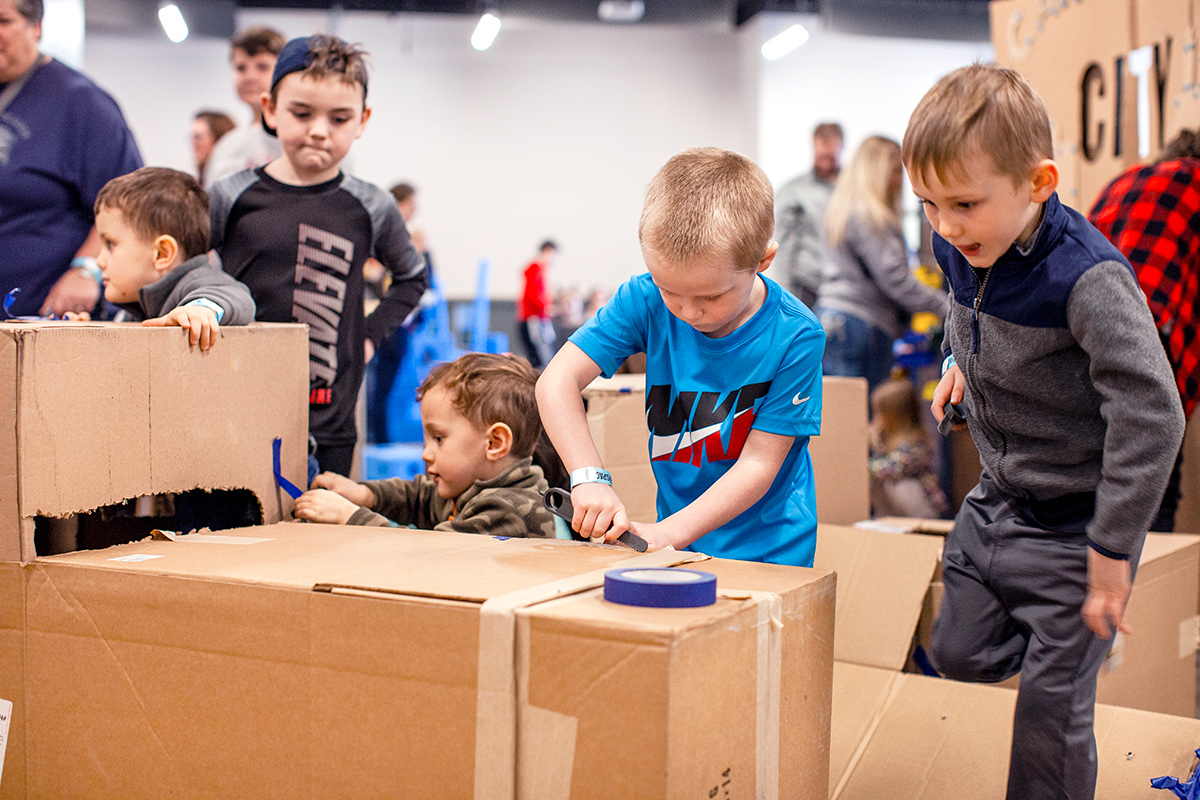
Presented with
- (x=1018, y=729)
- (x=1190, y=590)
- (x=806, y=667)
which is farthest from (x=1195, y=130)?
(x=806, y=667)

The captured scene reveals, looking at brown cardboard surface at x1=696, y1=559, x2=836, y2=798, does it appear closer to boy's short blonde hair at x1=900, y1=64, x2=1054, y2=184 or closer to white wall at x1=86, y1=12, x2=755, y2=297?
boy's short blonde hair at x1=900, y1=64, x2=1054, y2=184

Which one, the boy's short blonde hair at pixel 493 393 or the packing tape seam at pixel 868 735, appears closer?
the packing tape seam at pixel 868 735

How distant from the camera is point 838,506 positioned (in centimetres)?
217

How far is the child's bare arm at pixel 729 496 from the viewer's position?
1.19m

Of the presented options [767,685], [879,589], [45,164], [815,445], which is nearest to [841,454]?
→ [815,445]

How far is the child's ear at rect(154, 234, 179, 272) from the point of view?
1.65 metres

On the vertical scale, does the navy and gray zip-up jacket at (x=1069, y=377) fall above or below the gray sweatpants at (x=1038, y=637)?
above

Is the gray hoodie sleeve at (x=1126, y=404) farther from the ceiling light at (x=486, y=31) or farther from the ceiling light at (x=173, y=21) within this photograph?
the ceiling light at (x=173, y=21)

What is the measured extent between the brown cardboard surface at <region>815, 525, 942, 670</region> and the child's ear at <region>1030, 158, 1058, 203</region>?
822mm

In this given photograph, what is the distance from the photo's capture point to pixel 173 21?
893cm

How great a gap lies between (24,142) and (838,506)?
184 centimetres

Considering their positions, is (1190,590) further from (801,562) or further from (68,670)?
(68,670)

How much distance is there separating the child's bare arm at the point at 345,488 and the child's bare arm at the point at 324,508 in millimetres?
103

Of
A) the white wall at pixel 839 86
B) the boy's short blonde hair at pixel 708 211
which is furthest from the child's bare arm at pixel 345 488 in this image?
the white wall at pixel 839 86
